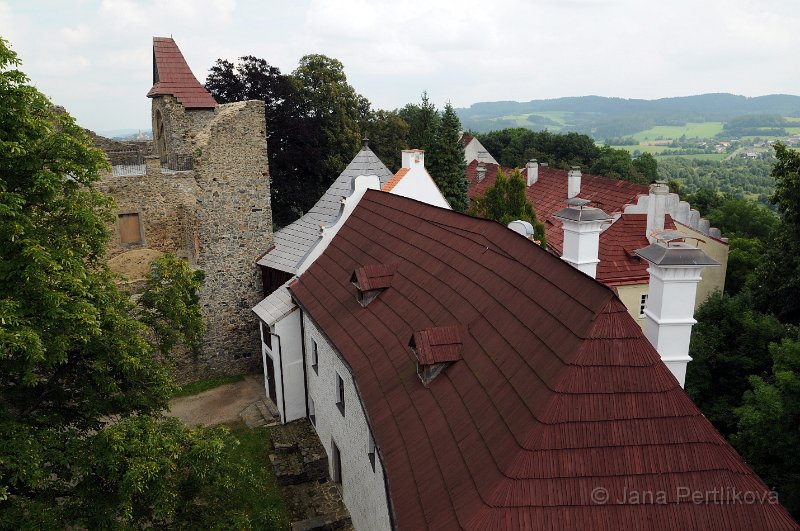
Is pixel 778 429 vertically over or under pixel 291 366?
over

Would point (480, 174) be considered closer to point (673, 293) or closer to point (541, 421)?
point (673, 293)

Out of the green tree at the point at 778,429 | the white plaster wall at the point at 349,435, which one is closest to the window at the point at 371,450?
the white plaster wall at the point at 349,435

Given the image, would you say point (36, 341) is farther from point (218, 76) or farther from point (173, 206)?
point (218, 76)

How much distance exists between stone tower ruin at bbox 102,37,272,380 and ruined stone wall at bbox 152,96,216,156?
0.03 m

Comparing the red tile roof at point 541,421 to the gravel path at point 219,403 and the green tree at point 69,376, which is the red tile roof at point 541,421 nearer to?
the green tree at point 69,376

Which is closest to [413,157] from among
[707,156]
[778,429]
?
[778,429]

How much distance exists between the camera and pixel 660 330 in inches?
292

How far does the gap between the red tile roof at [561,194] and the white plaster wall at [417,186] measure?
6.56 meters

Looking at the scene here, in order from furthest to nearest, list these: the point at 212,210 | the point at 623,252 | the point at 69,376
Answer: the point at 623,252
the point at 212,210
the point at 69,376

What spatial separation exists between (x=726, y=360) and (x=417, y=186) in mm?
9520

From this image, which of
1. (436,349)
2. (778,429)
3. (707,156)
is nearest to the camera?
(436,349)

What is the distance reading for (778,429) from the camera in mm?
11273

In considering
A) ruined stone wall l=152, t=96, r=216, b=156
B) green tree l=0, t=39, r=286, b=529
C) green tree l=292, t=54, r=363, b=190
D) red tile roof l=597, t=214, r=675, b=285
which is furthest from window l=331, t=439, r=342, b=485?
green tree l=292, t=54, r=363, b=190

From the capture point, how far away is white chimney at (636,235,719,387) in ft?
23.6
